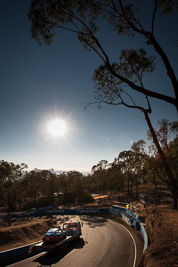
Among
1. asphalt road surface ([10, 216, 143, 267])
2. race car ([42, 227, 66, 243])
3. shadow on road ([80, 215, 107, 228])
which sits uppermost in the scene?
race car ([42, 227, 66, 243])

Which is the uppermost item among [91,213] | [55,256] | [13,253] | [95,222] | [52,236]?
[52,236]

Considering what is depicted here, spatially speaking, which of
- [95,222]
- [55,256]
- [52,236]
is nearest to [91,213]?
[95,222]

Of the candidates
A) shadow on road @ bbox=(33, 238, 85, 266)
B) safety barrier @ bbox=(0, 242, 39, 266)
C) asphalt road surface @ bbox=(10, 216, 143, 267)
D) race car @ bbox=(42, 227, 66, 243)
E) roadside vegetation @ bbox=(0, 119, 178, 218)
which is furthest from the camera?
roadside vegetation @ bbox=(0, 119, 178, 218)

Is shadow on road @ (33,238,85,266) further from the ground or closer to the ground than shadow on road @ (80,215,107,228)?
further from the ground

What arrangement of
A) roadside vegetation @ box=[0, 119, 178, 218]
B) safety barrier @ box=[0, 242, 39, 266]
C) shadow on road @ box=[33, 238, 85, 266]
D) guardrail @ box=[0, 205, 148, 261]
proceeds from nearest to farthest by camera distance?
shadow on road @ box=[33, 238, 85, 266] → safety barrier @ box=[0, 242, 39, 266] → guardrail @ box=[0, 205, 148, 261] → roadside vegetation @ box=[0, 119, 178, 218]

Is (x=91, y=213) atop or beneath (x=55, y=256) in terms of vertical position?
beneath

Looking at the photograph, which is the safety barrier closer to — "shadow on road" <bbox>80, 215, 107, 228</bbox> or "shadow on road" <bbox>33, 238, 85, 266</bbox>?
"shadow on road" <bbox>33, 238, 85, 266</bbox>

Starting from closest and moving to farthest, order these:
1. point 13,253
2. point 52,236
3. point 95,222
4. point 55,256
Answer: point 55,256, point 13,253, point 52,236, point 95,222

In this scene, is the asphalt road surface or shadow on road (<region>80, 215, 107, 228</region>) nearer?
the asphalt road surface

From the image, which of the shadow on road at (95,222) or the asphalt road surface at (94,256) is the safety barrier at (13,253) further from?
the shadow on road at (95,222)

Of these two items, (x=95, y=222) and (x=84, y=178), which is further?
(x=84, y=178)

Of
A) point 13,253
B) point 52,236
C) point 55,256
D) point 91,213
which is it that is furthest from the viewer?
point 91,213

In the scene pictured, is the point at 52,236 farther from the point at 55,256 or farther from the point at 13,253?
the point at 13,253

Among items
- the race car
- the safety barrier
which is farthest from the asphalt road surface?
the safety barrier
